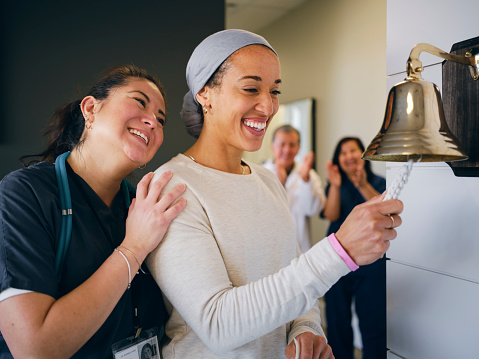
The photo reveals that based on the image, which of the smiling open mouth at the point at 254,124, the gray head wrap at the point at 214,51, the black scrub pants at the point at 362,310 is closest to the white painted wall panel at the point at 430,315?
the smiling open mouth at the point at 254,124

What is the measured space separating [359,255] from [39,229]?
779 millimetres

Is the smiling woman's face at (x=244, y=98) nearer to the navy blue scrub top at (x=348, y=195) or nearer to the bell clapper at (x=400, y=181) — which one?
the bell clapper at (x=400, y=181)

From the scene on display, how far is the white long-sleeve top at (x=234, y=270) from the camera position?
0.94m

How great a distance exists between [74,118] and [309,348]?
1.10m

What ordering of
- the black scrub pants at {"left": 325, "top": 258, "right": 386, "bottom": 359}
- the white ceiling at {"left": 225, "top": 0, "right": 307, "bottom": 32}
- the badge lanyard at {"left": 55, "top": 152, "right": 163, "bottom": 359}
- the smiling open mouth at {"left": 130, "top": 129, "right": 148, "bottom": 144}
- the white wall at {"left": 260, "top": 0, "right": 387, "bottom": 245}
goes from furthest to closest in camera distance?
1. the white ceiling at {"left": 225, "top": 0, "right": 307, "bottom": 32}
2. the white wall at {"left": 260, "top": 0, "right": 387, "bottom": 245}
3. the black scrub pants at {"left": 325, "top": 258, "right": 386, "bottom": 359}
4. the smiling open mouth at {"left": 130, "top": 129, "right": 148, "bottom": 144}
5. the badge lanyard at {"left": 55, "top": 152, "right": 163, "bottom": 359}

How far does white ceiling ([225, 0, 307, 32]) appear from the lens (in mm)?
4707

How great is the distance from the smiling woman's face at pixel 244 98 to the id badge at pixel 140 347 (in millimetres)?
625

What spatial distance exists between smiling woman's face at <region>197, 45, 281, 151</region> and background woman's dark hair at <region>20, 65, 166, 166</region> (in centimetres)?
32

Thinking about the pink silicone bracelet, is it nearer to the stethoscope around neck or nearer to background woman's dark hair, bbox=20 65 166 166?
the stethoscope around neck

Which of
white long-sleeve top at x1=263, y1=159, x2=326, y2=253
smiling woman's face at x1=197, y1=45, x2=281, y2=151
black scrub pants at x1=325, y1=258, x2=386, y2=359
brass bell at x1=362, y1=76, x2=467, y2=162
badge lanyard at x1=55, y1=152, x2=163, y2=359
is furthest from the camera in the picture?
white long-sleeve top at x1=263, y1=159, x2=326, y2=253

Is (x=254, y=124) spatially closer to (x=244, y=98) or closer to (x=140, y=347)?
(x=244, y=98)

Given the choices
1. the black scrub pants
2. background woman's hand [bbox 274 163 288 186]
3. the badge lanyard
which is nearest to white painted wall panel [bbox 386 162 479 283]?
the badge lanyard

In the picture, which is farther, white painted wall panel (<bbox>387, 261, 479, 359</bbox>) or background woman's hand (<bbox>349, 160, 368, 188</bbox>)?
background woman's hand (<bbox>349, 160, 368, 188</bbox>)

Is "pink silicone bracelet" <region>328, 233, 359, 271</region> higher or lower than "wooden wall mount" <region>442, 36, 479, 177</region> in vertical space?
lower
